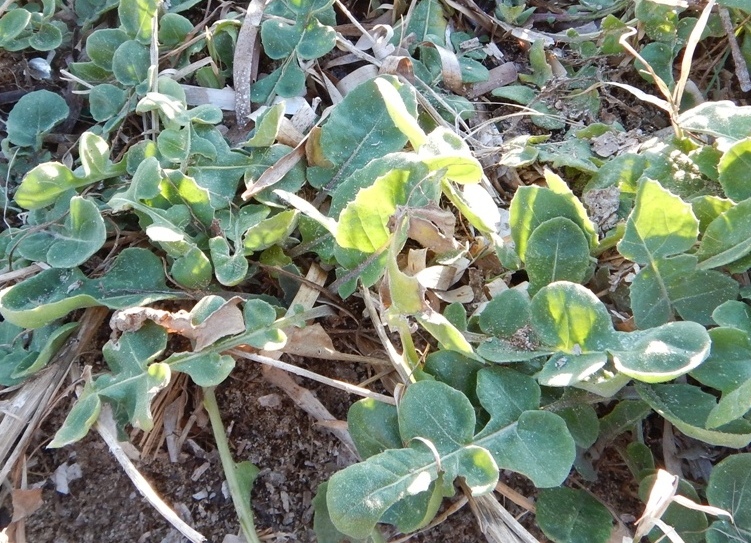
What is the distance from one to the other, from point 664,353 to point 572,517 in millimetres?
332

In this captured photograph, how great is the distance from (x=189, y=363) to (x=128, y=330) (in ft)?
0.41

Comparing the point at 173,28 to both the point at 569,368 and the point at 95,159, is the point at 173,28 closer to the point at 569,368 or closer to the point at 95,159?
the point at 95,159

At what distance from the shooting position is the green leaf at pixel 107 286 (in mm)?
1207

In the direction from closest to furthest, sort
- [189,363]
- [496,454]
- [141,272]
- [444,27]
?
[496,454] < [189,363] < [141,272] < [444,27]

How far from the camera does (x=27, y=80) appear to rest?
1.64 metres

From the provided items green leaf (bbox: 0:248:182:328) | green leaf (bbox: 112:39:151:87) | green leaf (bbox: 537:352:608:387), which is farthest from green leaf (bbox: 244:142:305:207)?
green leaf (bbox: 537:352:608:387)

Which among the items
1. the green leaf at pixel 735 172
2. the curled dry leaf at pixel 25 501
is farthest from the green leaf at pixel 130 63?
the green leaf at pixel 735 172

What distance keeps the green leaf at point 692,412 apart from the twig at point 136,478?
2.42ft

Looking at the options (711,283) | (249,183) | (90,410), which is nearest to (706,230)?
(711,283)

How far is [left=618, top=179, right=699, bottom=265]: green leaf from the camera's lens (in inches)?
41.1

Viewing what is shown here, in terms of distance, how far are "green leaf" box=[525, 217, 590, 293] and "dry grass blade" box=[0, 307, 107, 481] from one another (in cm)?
82

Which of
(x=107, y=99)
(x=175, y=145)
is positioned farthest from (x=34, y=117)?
(x=175, y=145)

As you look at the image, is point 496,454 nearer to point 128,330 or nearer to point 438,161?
point 438,161

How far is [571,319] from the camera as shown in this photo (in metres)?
1.04
